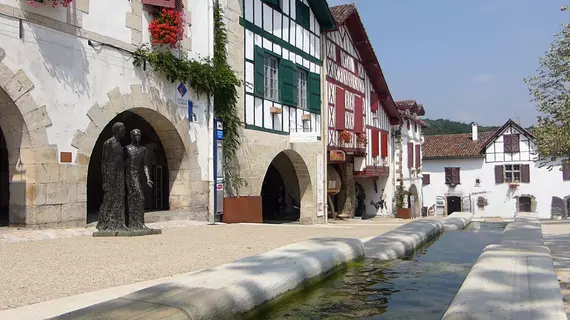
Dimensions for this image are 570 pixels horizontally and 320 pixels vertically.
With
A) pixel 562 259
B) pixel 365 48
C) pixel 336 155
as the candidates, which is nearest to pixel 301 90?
pixel 336 155

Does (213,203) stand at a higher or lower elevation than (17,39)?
lower

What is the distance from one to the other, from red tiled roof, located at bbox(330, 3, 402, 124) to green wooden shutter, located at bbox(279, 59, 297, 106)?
10.7ft

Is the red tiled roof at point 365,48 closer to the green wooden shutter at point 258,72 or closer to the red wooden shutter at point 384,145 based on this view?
the red wooden shutter at point 384,145

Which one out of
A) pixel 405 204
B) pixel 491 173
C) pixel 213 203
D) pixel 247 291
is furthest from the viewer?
pixel 491 173

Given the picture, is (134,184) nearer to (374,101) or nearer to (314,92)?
(314,92)

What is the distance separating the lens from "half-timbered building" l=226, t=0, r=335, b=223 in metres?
11.2

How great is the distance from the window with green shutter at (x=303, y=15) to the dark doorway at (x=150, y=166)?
518 cm

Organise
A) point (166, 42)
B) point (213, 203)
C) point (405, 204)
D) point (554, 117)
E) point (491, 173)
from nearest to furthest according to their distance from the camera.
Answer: point (166, 42), point (213, 203), point (554, 117), point (405, 204), point (491, 173)

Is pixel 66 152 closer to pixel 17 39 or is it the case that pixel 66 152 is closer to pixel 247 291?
pixel 17 39

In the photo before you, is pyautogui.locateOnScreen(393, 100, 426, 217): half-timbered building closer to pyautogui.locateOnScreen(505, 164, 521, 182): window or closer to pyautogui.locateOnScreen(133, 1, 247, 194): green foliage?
pyautogui.locateOnScreen(505, 164, 521, 182): window

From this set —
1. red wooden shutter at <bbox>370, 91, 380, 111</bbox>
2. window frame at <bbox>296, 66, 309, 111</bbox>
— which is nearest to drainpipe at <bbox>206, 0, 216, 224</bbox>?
window frame at <bbox>296, 66, 309, 111</bbox>

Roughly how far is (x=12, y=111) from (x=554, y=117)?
14.4 metres

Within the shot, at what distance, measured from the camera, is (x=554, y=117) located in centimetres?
1546

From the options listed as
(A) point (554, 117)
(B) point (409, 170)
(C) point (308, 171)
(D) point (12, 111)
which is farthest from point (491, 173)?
(D) point (12, 111)
